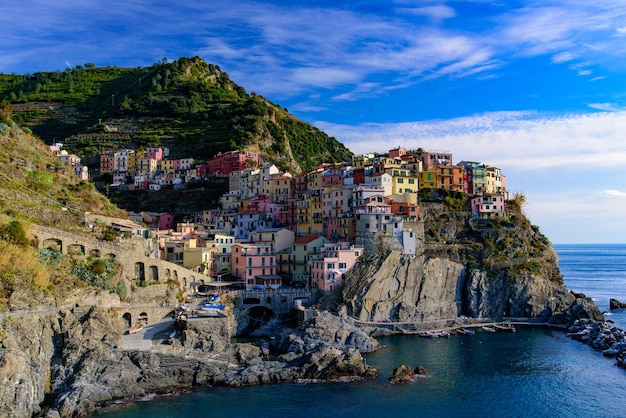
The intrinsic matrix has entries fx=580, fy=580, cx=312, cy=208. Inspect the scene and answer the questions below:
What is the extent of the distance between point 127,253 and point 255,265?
49.1 feet

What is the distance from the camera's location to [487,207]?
7069 cm

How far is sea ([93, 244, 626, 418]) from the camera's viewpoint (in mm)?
35031

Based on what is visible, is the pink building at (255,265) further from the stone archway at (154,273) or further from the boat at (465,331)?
the boat at (465,331)

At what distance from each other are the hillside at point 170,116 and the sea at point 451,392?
61.9 metres

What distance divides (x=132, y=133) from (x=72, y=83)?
1956 inches

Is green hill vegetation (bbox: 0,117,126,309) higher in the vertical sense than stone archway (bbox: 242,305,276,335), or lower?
higher

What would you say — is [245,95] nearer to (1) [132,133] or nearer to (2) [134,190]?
(1) [132,133]

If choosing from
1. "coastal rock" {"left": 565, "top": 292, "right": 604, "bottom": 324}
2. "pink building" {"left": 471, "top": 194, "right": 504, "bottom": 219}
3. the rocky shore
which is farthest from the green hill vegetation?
"coastal rock" {"left": 565, "top": 292, "right": 604, "bottom": 324}

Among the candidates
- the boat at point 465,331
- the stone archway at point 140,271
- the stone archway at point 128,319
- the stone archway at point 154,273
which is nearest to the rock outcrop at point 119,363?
the stone archway at point 128,319

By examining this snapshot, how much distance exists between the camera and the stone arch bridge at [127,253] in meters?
46.1

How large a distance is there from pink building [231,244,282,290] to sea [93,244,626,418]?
51.3 ft

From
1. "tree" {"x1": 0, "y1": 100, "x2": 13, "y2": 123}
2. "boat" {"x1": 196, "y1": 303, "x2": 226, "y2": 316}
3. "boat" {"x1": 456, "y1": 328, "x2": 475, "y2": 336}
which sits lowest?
"boat" {"x1": 456, "y1": 328, "x2": 475, "y2": 336}

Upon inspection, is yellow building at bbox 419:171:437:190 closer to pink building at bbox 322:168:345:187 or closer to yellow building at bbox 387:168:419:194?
yellow building at bbox 387:168:419:194

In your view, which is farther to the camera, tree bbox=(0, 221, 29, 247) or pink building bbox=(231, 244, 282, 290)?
pink building bbox=(231, 244, 282, 290)
